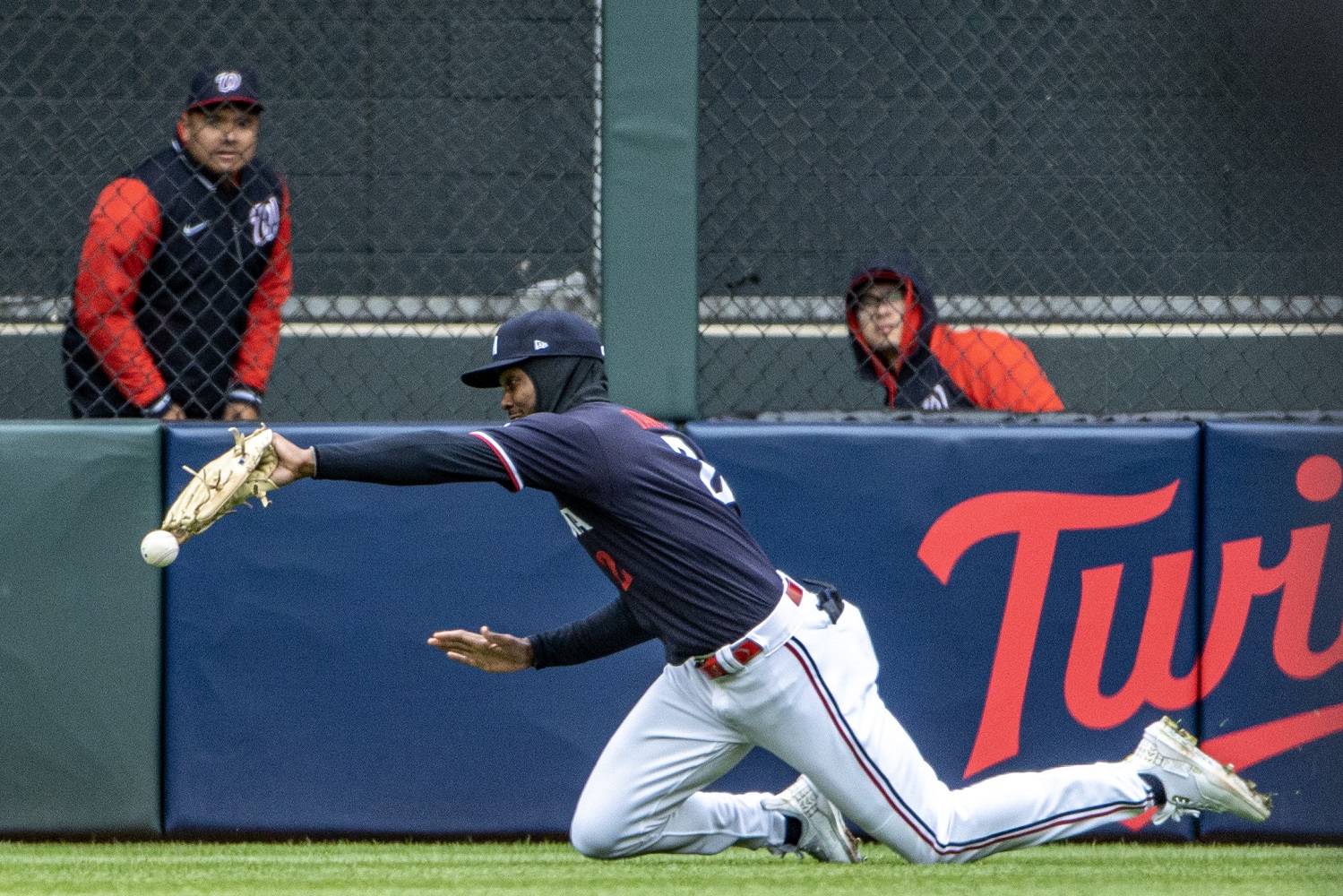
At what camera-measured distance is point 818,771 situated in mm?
3346

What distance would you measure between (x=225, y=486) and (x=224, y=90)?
6.64ft

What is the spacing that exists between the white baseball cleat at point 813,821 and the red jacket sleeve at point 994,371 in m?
1.38

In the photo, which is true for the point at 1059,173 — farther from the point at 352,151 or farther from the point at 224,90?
the point at 224,90

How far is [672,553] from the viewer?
3.32 m

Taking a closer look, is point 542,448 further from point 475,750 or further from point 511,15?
point 511,15

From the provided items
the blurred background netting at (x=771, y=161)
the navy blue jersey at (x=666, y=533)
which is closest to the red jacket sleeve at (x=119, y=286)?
the blurred background netting at (x=771, y=161)

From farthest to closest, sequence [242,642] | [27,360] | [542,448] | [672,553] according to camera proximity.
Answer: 1. [27,360]
2. [242,642]
3. [672,553]
4. [542,448]

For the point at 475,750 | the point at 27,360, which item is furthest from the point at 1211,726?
the point at 27,360

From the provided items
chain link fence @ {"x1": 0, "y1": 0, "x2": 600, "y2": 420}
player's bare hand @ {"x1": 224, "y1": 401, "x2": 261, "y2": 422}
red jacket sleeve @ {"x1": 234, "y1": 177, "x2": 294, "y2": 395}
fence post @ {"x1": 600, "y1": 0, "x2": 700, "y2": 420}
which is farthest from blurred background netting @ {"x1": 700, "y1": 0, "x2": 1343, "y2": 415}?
player's bare hand @ {"x1": 224, "y1": 401, "x2": 261, "y2": 422}

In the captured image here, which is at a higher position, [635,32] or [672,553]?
[635,32]

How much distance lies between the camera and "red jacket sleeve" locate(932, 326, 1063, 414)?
4.61 metres

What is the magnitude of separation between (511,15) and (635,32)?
1530mm

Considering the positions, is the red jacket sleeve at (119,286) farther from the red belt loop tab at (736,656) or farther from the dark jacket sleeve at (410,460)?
the red belt loop tab at (736,656)

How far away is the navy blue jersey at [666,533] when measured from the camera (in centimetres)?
322
